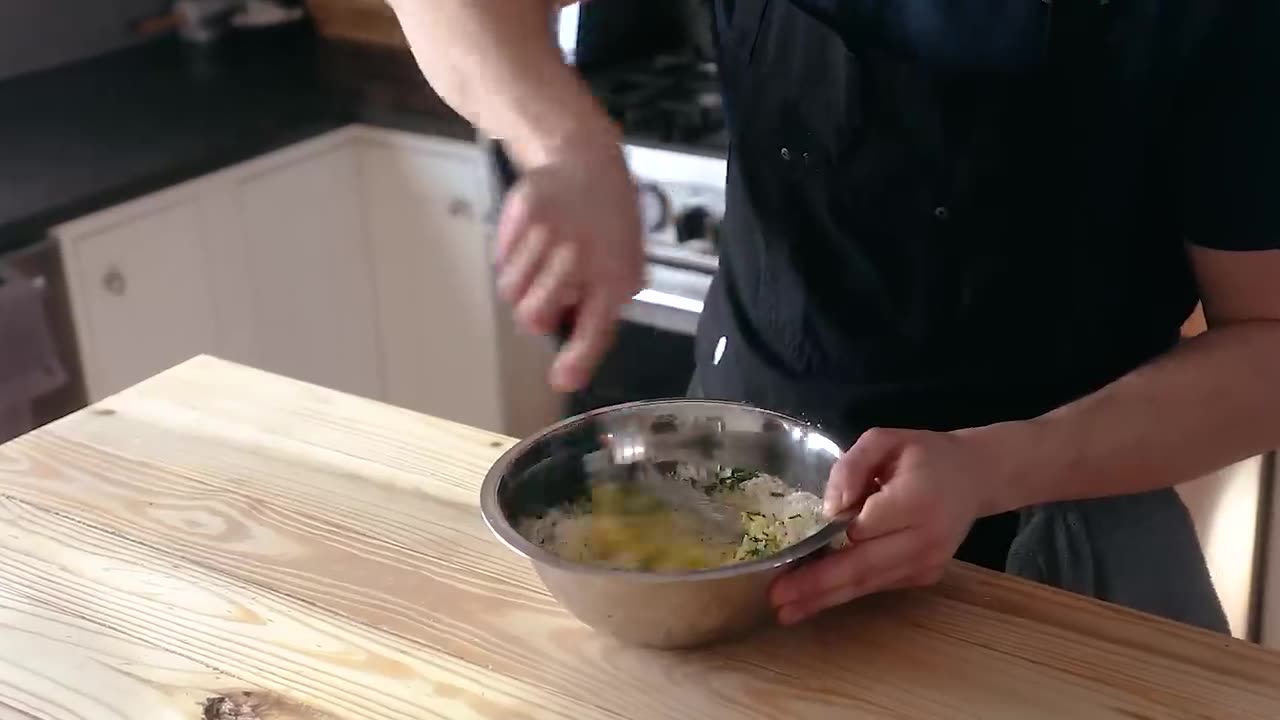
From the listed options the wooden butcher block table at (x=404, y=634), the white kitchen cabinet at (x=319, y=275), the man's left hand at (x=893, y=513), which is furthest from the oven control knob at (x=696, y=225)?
the man's left hand at (x=893, y=513)

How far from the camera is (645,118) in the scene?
185cm

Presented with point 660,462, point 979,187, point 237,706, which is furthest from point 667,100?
point 237,706

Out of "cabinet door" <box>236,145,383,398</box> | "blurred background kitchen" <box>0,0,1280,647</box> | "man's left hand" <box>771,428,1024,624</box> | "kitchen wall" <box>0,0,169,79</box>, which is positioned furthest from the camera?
"kitchen wall" <box>0,0,169,79</box>

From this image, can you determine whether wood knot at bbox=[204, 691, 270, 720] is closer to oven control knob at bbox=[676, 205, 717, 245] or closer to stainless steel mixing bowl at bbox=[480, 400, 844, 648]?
stainless steel mixing bowl at bbox=[480, 400, 844, 648]

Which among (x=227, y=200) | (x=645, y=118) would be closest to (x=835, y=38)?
(x=645, y=118)


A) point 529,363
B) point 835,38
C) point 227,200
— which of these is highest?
point 835,38

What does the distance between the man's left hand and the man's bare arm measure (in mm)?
232

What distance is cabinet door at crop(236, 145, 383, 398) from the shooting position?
2.08 m

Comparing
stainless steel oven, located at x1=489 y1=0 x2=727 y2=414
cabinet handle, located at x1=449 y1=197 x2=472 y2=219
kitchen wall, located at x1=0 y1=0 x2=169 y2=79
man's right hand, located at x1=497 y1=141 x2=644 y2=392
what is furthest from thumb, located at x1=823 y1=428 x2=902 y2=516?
kitchen wall, located at x1=0 y1=0 x2=169 y2=79

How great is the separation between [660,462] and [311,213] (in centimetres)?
142

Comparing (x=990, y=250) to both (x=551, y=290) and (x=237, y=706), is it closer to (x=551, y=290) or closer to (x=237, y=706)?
(x=551, y=290)

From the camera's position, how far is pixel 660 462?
2.84ft

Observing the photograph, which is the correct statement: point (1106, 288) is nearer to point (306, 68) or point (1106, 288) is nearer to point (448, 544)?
point (448, 544)

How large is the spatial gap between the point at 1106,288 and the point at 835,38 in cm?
26
